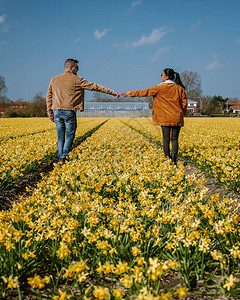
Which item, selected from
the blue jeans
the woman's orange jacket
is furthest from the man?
the woman's orange jacket

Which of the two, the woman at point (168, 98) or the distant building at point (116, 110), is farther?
the distant building at point (116, 110)

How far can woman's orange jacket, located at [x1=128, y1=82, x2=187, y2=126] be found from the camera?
5359mm

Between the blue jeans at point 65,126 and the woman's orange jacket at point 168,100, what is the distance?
1.70m

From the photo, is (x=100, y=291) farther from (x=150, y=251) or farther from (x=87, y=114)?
(x=87, y=114)

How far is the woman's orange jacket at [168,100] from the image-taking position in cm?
536

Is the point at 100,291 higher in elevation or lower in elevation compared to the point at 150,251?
higher

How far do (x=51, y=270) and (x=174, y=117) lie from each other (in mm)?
4164

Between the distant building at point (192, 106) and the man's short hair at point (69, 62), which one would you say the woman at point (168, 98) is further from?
the distant building at point (192, 106)

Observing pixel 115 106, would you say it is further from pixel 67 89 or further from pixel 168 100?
pixel 168 100

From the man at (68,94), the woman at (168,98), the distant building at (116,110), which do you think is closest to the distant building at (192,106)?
the distant building at (116,110)

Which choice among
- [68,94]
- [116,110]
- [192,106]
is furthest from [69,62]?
[192,106]

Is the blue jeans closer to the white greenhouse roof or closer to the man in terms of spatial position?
the man

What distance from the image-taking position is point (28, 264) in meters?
2.01

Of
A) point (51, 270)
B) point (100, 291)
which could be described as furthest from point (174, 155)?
point (100, 291)
